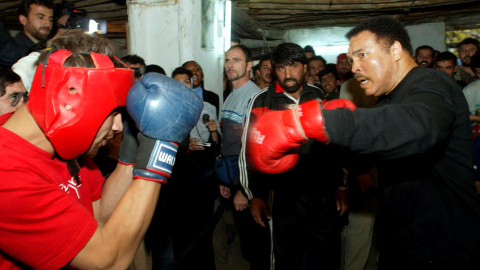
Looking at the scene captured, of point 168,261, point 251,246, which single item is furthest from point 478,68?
point 168,261

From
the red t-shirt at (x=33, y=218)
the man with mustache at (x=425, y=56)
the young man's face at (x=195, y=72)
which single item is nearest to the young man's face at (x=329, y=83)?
the man with mustache at (x=425, y=56)

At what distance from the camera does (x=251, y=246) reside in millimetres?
3965

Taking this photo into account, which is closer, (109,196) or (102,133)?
(102,133)

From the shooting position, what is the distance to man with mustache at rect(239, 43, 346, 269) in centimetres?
294

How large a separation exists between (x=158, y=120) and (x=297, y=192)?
1.96 metres

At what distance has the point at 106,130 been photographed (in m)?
1.38

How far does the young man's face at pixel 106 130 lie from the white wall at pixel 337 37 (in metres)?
8.83

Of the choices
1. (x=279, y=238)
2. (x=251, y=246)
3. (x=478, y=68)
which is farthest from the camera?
(x=478, y=68)

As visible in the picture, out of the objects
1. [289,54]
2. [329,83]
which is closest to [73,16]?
[289,54]

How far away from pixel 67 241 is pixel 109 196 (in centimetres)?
65

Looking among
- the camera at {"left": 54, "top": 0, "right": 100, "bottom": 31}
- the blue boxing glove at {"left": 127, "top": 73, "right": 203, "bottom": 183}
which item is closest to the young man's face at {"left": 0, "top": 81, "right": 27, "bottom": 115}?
the camera at {"left": 54, "top": 0, "right": 100, "bottom": 31}

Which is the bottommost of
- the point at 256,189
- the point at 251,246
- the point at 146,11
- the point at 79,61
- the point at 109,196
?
the point at 251,246

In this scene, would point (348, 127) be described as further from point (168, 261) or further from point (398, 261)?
point (168, 261)

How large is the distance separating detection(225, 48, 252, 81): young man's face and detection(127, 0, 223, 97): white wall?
571mm
